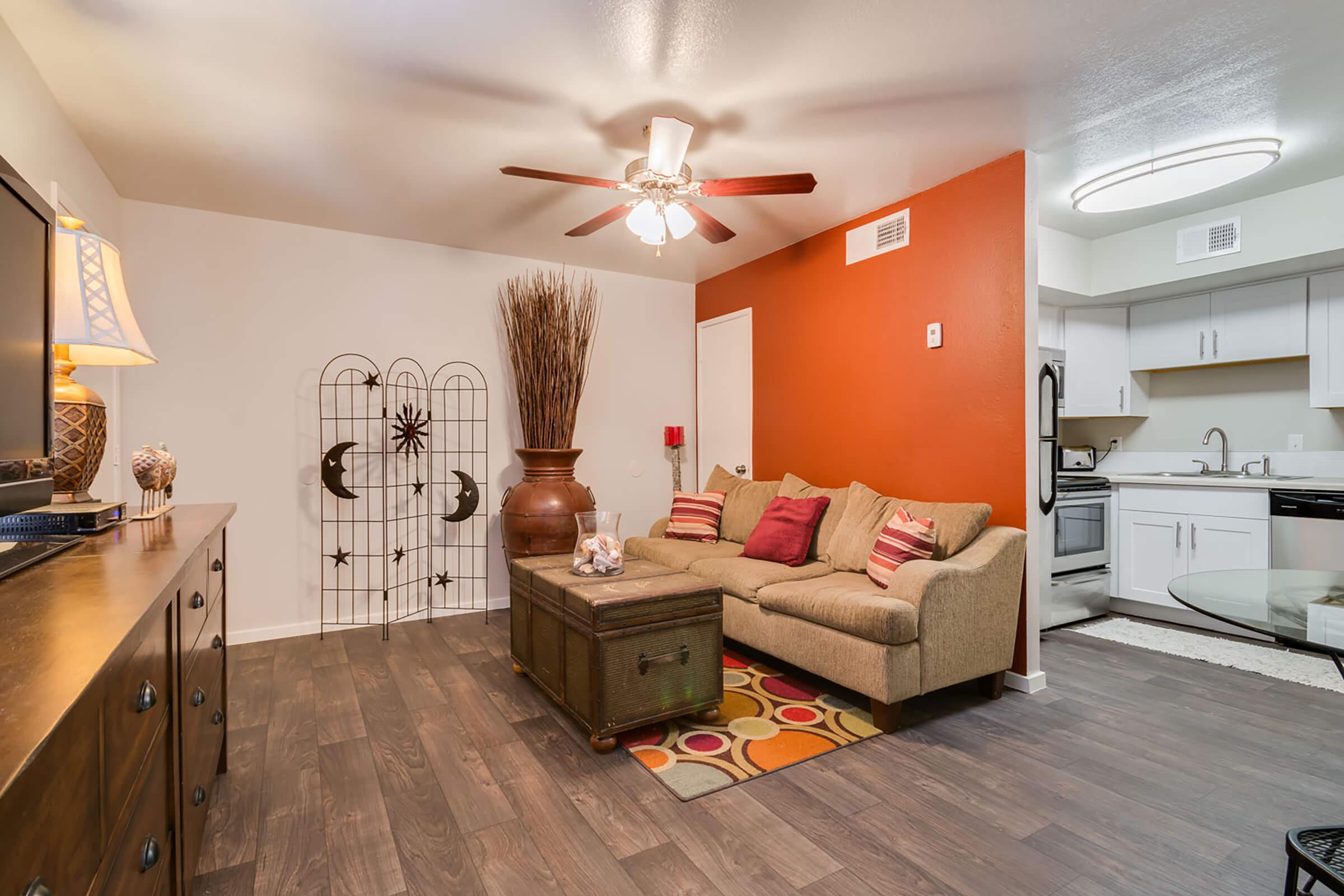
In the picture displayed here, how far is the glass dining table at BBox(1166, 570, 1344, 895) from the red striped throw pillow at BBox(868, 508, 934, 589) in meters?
1.10

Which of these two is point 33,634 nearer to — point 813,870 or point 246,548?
point 813,870

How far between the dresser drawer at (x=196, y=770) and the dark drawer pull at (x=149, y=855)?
1.02ft

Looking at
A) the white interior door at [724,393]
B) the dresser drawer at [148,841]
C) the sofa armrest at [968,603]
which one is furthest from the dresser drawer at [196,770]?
the white interior door at [724,393]

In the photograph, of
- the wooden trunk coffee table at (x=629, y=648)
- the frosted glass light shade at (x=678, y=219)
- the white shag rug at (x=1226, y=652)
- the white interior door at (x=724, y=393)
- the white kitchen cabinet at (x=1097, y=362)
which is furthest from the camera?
the white interior door at (x=724, y=393)

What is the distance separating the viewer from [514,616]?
3209mm

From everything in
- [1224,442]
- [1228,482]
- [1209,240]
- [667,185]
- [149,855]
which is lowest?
[149,855]

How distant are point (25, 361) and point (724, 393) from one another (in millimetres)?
4234

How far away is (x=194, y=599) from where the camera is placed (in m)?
1.62

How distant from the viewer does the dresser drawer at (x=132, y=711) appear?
88 cm

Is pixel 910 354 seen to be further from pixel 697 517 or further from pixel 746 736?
pixel 746 736

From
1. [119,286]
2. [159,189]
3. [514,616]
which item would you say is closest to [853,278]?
[514,616]

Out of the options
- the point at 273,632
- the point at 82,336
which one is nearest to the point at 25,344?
the point at 82,336

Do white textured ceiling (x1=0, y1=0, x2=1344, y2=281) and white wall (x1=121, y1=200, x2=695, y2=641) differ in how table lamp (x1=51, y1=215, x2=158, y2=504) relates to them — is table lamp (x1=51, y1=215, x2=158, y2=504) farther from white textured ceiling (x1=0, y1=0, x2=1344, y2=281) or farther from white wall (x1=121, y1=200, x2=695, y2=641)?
white wall (x1=121, y1=200, x2=695, y2=641)

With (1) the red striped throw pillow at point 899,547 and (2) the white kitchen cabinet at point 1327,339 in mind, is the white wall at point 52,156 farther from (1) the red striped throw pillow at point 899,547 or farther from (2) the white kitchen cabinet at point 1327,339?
(2) the white kitchen cabinet at point 1327,339
